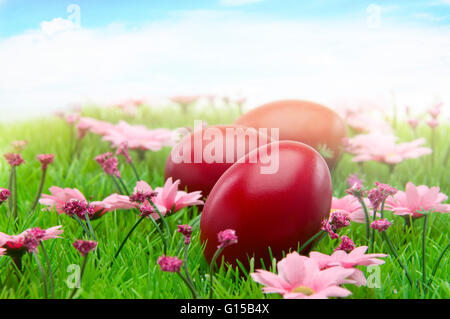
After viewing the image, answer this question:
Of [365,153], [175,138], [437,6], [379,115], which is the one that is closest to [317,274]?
[437,6]

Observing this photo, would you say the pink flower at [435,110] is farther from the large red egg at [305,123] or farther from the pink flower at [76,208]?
the pink flower at [76,208]

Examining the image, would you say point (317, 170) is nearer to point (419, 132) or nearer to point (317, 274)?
point (317, 274)

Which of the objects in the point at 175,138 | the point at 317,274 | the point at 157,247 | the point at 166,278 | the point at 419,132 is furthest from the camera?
the point at 419,132

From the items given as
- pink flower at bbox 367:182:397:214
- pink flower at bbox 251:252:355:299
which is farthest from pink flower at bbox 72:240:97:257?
pink flower at bbox 367:182:397:214

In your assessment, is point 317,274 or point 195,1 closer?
point 317,274

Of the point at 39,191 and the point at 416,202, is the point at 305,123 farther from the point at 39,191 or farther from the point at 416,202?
the point at 39,191

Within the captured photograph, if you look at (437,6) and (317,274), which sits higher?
(437,6)

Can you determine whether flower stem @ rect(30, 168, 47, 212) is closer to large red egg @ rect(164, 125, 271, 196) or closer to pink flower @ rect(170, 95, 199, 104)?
large red egg @ rect(164, 125, 271, 196)
